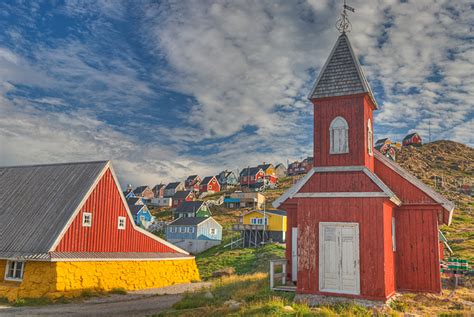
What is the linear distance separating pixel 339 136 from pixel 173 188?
118 meters

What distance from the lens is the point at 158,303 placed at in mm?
21531

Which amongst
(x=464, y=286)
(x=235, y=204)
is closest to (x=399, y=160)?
(x=235, y=204)

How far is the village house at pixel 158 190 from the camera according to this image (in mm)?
137988

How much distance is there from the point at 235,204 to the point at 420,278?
79431 mm

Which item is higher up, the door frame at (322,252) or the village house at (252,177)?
the village house at (252,177)

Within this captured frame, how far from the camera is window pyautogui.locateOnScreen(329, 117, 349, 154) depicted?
721 inches

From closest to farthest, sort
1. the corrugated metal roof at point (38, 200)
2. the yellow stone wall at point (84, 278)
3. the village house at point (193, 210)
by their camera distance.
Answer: the yellow stone wall at point (84, 278)
the corrugated metal roof at point (38, 200)
the village house at point (193, 210)

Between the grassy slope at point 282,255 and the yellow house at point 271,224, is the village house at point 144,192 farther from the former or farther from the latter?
the yellow house at point 271,224

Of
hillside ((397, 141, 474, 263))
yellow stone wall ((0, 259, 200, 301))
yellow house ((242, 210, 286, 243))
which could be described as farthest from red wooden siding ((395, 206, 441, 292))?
yellow house ((242, 210, 286, 243))

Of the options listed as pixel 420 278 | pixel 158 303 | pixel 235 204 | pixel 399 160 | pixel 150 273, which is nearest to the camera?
pixel 420 278

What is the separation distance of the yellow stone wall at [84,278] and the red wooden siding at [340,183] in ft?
48.5

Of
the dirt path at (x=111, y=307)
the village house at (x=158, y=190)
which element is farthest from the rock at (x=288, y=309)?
the village house at (x=158, y=190)

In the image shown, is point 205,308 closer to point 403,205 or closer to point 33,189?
point 403,205

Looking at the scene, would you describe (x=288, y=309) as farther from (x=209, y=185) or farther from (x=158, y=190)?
(x=158, y=190)
